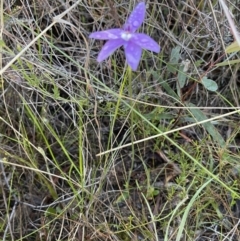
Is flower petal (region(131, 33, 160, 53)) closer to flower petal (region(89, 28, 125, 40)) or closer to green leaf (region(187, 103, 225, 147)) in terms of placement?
flower petal (region(89, 28, 125, 40))

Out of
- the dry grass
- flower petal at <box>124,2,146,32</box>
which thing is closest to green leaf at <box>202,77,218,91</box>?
the dry grass

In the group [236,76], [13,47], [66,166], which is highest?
[13,47]

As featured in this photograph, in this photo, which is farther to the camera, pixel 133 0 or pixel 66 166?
pixel 66 166

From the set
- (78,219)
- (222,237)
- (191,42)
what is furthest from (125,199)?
(191,42)

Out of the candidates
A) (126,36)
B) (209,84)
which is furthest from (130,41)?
(209,84)

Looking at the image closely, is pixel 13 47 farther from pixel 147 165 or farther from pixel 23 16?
pixel 147 165

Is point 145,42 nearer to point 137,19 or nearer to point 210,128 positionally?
point 137,19

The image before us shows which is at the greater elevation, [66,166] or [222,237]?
[66,166]
